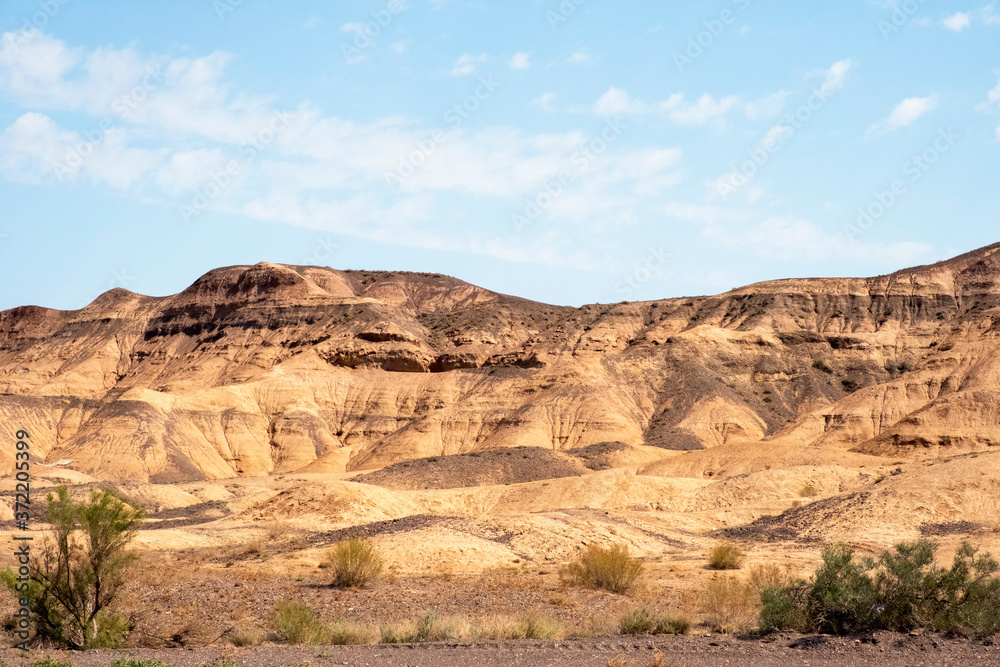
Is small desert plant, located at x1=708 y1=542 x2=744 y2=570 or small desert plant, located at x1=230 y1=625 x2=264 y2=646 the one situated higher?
small desert plant, located at x1=230 y1=625 x2=264 y2=646

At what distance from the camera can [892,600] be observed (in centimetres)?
1688

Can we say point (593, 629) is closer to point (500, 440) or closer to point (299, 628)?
point (299, 628)

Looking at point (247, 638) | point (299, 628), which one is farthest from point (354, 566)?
point (247, 638)

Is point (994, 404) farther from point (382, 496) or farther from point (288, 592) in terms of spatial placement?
point (288, 592)

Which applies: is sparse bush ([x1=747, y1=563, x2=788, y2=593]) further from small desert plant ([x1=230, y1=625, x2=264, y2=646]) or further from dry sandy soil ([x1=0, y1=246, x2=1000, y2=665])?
small desert plant ([x1=230, y1=625, x2=264, y2=646])

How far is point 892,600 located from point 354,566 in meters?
12.1

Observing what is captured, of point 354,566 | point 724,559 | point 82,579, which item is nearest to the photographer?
point 82,579

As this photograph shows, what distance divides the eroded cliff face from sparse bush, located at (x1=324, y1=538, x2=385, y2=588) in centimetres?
4128

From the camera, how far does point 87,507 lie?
668 inches

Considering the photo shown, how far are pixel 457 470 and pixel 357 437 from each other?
28.3 meters

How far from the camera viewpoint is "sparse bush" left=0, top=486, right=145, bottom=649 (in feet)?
53.7

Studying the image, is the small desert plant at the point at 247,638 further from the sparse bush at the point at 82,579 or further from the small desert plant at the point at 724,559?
the small desert plant at the point at 724,559

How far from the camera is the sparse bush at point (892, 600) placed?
16.7 m

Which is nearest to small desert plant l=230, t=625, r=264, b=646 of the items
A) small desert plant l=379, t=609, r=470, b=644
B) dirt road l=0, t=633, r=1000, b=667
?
dirt road l=0, t=633, r=1000, b=667
